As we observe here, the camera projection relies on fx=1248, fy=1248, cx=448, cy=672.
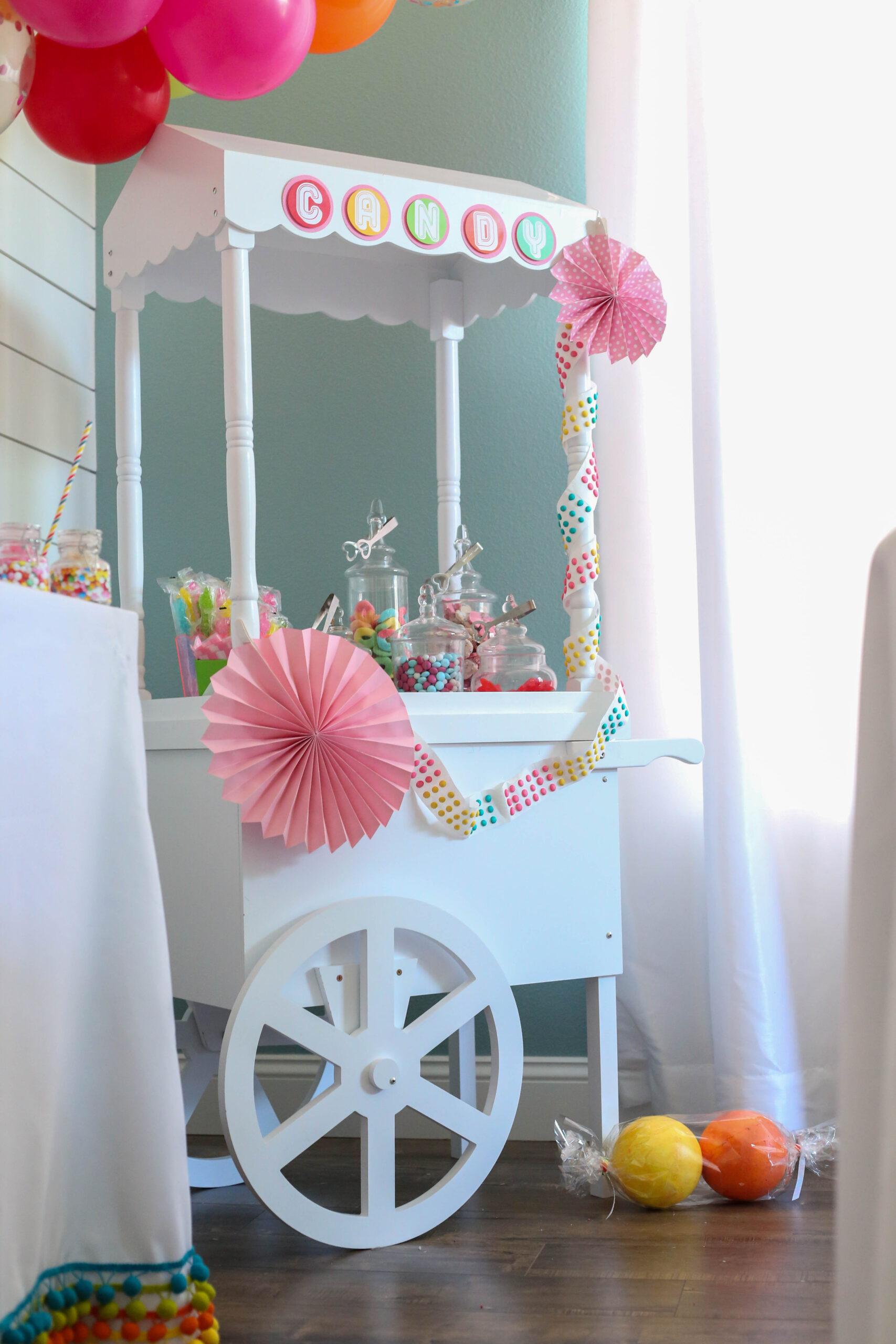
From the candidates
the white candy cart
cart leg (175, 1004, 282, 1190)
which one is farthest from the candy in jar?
cart leg (175, 1004, 282, 1190)

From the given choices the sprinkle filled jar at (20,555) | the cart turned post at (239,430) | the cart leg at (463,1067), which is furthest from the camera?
the cart leg at (463,1067)

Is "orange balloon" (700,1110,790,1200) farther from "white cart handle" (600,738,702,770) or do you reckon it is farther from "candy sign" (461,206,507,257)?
"candy sign" (461,206,507,257)

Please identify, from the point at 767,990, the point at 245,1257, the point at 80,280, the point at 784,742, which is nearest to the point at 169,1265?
the point at 245,1257

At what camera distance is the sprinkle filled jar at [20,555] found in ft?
3.79

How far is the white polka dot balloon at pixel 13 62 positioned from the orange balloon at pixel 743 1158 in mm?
1568

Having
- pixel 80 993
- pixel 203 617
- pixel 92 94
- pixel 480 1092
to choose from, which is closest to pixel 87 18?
pixel 92 94

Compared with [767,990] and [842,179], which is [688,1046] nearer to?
[767,990]

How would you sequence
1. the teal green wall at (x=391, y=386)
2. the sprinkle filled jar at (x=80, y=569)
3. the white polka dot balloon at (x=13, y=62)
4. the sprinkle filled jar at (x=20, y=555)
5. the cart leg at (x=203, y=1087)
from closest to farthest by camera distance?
the sprinkle filled jar at (x=20, y=555) < the sprinkle filled jar at (x=80, y=569) < the white polka dot balloon at (x=13, y=62) < the cart leg at (x=203, y=1087) < the teal green wall at (x=391, y=386)

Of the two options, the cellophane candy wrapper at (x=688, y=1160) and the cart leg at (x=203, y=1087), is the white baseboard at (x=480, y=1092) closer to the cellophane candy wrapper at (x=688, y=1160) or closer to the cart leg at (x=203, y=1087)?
the cart leg at (x=203, y=1087)

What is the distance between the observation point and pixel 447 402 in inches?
84.2

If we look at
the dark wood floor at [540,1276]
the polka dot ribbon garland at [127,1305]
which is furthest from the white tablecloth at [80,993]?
the dark wood floor at [540,1276]

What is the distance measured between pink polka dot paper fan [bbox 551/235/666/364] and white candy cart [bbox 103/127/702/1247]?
0.05m

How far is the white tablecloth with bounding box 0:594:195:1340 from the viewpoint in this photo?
97cm

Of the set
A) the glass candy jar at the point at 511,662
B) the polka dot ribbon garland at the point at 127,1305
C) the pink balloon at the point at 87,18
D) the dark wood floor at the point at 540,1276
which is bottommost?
the dark wood floor at the point at 540,1276
